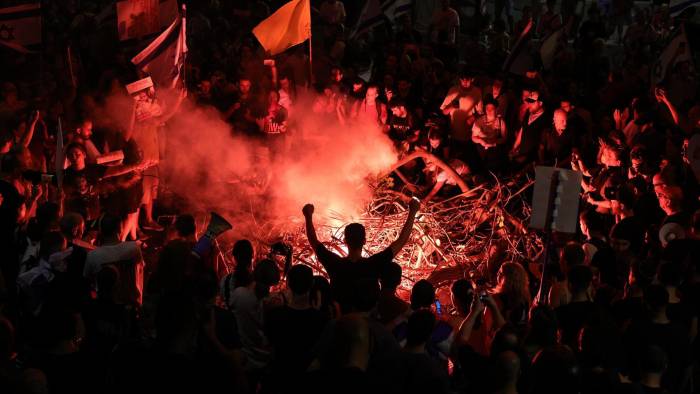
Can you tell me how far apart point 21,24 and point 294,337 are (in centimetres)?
858

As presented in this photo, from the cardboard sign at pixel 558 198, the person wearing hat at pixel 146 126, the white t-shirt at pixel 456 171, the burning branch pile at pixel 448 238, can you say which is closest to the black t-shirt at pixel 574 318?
the cardboard sign at pixel 558 198

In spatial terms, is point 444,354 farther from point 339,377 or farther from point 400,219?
point 400,219

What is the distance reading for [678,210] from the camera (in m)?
10.6

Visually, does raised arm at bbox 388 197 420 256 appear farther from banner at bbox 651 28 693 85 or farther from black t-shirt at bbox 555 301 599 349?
banner at bbox 651 28 693 85

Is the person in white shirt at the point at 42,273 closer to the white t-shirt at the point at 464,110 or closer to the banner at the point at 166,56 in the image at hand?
the banner at the point at 166,56

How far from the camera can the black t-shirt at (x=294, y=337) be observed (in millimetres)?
6840

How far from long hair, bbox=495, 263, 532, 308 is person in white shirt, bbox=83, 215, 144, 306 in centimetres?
333

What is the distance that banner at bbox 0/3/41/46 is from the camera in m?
13.5

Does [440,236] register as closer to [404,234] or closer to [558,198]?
[404,234]

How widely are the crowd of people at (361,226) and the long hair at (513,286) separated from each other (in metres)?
0.02

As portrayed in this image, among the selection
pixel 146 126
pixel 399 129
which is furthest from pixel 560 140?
pixel 146 126

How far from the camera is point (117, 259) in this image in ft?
27.9

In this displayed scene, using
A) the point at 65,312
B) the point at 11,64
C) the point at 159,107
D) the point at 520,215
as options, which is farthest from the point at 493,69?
the point at 65,312

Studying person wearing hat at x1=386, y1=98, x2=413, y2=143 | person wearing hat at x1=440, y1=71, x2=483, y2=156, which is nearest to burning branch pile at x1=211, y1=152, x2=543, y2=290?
person wearing hat at x1=386, y1=98, x2=413, y2=143
